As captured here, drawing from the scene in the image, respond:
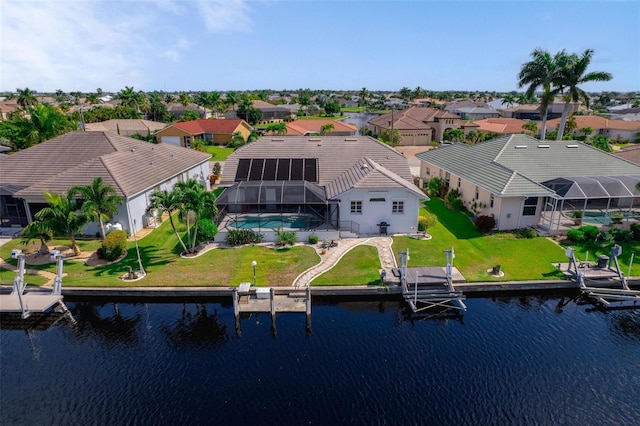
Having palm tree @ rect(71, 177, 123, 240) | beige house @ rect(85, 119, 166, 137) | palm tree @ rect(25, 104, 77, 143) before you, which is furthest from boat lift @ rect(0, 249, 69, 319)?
beige house @ rect(85, 119, 166, 137)

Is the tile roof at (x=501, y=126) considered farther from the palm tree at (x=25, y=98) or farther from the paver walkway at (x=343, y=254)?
the palm tree at (x=25, y=98)

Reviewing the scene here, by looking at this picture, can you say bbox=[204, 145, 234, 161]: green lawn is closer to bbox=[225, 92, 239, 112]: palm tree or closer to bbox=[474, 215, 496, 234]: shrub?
bbox=[474, 215, 496, 234]: shrub

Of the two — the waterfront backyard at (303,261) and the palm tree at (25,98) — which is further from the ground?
the palm tree at (25,98)

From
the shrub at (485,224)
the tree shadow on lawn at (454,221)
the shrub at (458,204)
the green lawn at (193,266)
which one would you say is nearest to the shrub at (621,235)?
the shrub at (485,224)

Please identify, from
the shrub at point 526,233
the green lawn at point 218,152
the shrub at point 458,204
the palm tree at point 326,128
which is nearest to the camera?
the shrub at point 526,233

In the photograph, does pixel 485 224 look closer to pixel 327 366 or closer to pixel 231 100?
pixel 327 366

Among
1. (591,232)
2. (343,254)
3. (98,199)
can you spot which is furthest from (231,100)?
(591,232)
